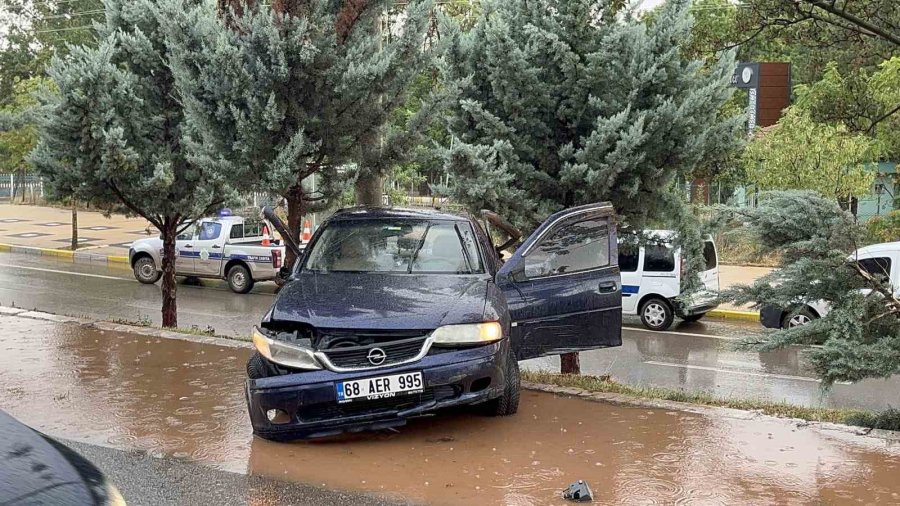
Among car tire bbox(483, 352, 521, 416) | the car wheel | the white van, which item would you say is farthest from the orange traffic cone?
car tire bbox(483, 352, 521, 416)

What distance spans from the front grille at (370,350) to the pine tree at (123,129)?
5261mm

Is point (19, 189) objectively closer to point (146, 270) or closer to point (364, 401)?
point (146, 270)

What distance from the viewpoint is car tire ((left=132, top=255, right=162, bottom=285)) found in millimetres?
20531

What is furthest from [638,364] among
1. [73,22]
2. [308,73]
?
[73,22]

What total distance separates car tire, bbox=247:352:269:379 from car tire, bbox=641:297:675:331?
36.9 ft

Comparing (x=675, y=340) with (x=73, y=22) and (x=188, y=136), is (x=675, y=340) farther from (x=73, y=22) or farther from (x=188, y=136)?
(x=73, y=22)

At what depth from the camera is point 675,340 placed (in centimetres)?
1538

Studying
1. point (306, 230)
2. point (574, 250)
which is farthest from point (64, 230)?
point (574, 250)

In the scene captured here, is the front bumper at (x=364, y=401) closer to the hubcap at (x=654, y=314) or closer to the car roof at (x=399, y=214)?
the car roof at (x=399, y=214)

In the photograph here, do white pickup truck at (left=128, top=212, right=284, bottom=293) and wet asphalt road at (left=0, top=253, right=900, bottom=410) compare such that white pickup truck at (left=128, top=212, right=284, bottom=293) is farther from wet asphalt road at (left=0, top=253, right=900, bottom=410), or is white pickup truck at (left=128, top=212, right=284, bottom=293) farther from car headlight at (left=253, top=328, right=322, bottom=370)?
car headlight at (left=253, top=328, right=322, bottom=370)

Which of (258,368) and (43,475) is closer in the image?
(43,475)

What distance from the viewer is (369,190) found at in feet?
35.5

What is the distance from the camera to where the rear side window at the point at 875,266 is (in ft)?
22.6

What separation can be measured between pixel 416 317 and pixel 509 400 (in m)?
1.17
